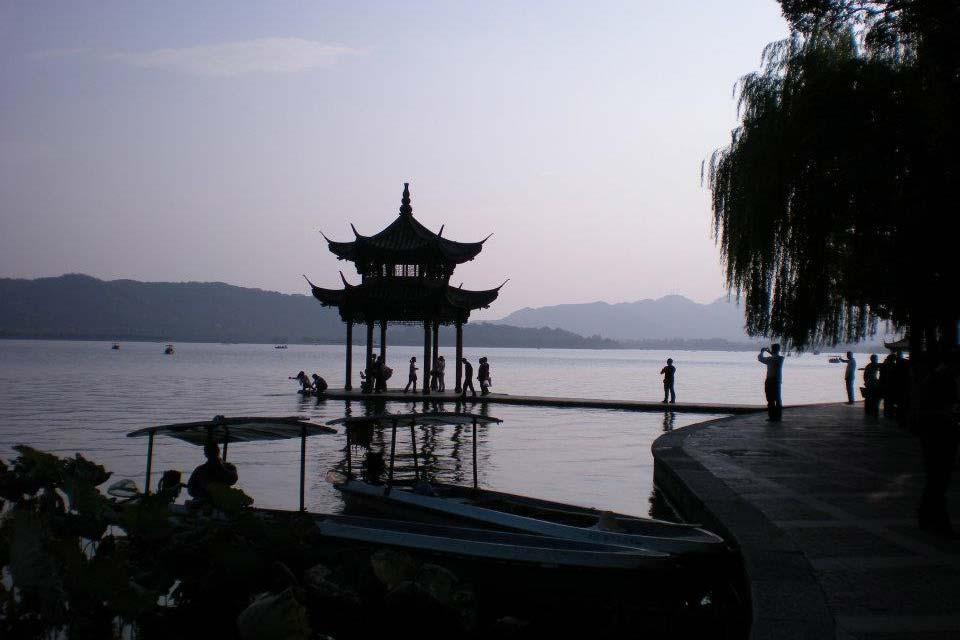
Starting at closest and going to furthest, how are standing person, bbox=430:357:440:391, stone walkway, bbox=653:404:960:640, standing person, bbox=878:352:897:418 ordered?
stone walkway, bbox=653:404:960:640, standing person, bbox=878:352:897:418, standing person, bbox=430:357:440:391

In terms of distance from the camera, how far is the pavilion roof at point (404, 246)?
39.2 metres

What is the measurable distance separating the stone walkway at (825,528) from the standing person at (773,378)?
3.92 m

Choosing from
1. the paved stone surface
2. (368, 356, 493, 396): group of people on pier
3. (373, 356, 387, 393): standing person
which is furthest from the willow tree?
(373, 356, 387, 393): standing person

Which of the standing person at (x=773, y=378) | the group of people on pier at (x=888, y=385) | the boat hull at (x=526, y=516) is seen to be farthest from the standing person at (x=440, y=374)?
the boat hull at (x=526, y=516)

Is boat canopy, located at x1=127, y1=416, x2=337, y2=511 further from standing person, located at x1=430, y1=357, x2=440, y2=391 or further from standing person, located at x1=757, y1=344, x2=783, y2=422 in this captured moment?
standing person, located at x1=430, y1=357, x2=440, y2=391

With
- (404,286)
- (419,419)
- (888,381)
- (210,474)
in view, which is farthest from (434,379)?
(210,474)

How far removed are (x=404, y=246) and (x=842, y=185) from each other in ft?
79.9

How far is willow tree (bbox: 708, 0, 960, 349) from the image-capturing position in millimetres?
14414

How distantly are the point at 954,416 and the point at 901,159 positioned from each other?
28.5ft

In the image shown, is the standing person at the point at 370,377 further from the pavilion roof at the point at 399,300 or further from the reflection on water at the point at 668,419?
the reflection on water at the point at 668,419

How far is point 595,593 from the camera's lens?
797 centimetres

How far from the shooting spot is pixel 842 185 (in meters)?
17.3

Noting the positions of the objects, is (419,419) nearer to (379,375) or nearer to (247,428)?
(247,428)

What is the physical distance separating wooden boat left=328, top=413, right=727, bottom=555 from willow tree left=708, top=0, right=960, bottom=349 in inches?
282
